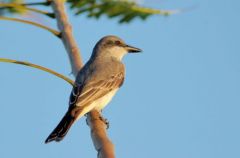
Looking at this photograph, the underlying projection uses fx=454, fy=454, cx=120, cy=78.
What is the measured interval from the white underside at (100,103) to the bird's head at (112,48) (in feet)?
3.34

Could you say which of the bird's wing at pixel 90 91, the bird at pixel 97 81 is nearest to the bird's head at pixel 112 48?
the bird at pixel 97 81

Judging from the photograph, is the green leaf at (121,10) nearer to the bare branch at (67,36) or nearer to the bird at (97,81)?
Answer: the bare branch at (67,36)

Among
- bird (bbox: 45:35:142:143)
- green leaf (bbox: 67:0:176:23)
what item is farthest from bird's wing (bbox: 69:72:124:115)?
green leaf (bbox: 67:0:176:23)

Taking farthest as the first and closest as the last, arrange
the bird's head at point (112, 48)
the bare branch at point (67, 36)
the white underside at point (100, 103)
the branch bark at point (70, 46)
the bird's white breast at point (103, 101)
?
the bird's head at point (112, 48) → the bird's white breast at point (103, 101) → the white underside at point (100, 103) → the bare branch at point (67, 36) → the branch bark at point (70, 46)

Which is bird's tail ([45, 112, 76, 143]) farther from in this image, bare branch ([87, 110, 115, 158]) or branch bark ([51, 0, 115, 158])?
bare branch ([87, 110, 115, 158])

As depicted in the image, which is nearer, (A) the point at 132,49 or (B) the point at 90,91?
(B) the point at 90,91

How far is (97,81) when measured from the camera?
271 inches

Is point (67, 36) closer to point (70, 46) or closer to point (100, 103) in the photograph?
point (70, 46)

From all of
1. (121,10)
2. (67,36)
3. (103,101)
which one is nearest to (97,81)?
(103,101)

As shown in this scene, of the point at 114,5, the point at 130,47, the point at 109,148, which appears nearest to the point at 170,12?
the point at 114,5

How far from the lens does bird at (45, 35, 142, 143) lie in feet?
19.1

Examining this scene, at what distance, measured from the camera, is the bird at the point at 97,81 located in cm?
583

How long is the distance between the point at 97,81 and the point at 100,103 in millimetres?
380

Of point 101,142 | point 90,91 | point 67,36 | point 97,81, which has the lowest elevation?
point 101,142
